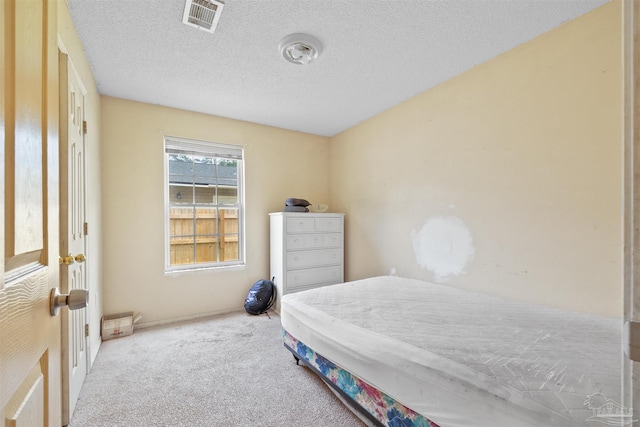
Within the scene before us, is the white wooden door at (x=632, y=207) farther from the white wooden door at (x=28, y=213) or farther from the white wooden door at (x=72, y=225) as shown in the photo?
the white wooden door at (x=72, y=225)

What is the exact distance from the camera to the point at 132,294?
3.01 m

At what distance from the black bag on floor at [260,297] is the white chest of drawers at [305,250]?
0.35ft

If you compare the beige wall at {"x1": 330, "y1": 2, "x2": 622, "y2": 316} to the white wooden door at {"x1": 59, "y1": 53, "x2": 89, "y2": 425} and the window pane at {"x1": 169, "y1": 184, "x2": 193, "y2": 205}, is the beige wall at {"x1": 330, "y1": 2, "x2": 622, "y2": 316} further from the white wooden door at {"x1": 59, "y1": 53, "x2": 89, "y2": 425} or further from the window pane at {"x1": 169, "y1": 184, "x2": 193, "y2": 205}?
the white wooden door at {"x1": 59, "y1": 53, "x2": 89, "y2": 425}

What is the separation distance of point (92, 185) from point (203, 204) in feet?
4.00

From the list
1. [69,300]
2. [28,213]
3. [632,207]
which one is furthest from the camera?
[69,300]

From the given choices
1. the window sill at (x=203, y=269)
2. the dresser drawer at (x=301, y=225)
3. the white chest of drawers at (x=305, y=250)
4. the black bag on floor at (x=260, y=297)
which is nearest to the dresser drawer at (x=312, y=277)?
the white chest of drawers at (x=305, y=250)

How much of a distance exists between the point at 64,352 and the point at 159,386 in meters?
0.70

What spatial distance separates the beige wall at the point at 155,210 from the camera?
2.93m

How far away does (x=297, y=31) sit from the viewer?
6.41ft

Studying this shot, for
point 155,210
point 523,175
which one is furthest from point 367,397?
point 155,210

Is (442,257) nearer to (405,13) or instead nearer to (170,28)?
(405,13)

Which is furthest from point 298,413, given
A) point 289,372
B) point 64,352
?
point 64,352

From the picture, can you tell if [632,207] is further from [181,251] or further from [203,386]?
Result: [181,251]

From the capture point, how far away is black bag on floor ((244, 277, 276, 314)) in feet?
11.1
